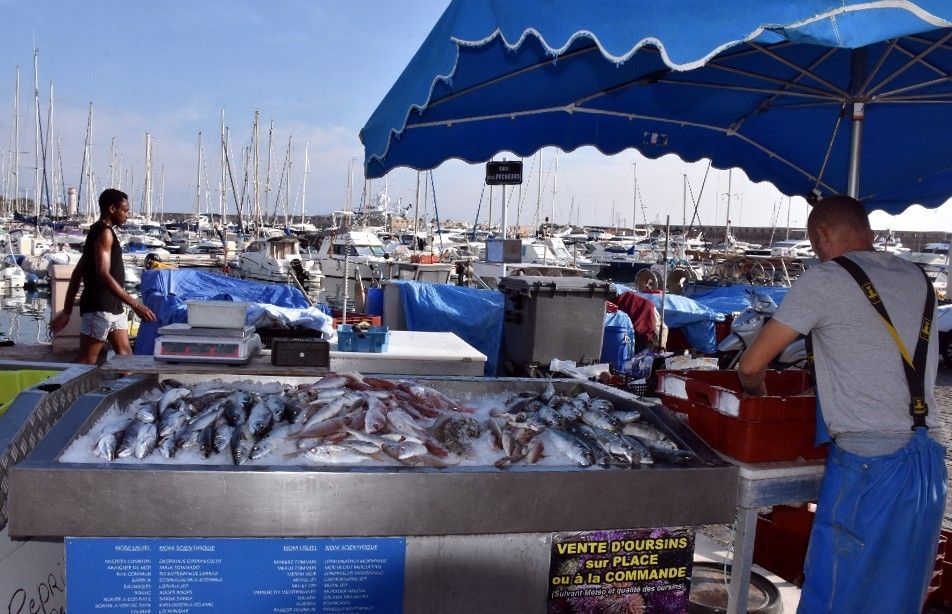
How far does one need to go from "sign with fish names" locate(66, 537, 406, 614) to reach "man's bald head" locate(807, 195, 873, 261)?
6.78 ft

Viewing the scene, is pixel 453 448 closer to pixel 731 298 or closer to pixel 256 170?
pixel 731 298

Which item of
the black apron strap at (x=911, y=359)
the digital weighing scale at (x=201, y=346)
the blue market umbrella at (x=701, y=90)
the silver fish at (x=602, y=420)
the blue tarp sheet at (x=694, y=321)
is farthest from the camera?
the blue tarp sheet at (x=694, y=321)

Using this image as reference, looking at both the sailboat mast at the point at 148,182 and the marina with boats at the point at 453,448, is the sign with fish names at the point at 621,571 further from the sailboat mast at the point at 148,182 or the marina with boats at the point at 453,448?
the sailboat mast at the point at 148,182

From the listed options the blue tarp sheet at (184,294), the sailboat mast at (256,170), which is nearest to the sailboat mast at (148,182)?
the sailboat mast at (256,170)

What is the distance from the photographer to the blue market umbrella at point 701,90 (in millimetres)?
2084

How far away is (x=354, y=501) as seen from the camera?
2.35 m

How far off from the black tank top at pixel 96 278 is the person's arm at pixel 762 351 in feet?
15.1

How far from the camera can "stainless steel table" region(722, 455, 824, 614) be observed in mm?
2688

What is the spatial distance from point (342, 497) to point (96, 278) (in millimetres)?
3889

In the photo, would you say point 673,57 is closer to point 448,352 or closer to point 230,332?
point 230,332

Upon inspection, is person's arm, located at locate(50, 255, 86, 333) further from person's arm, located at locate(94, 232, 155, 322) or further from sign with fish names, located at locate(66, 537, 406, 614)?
sign with fish names, located at locate(66, 537, 406, 614)

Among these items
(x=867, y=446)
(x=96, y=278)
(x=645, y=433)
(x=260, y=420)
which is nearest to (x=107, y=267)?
(x=96, y=278)

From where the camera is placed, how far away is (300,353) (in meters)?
3.89

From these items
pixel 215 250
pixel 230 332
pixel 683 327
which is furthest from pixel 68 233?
pixel 230 332
